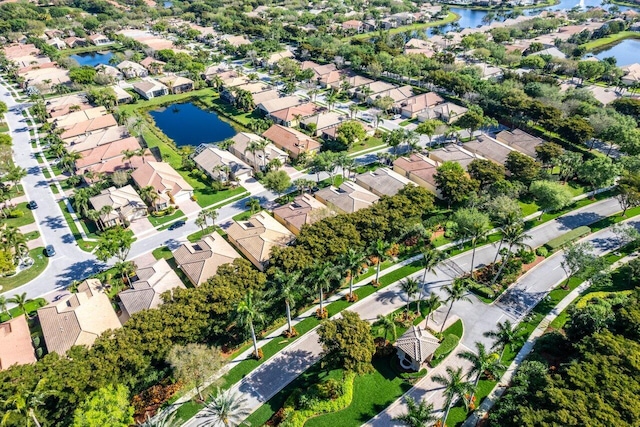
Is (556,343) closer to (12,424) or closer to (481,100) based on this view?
(12,424)

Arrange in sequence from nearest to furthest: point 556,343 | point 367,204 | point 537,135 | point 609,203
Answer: point 556,343 < point 367,204 < point 609,203 < point 537,135

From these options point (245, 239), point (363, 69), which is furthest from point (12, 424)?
point (363, 69)

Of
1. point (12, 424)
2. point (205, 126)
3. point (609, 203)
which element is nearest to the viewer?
point (12, 424)

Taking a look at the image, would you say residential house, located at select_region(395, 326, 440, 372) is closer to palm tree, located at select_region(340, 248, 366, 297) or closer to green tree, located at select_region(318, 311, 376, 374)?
green tree, located at select_region(318, 311, 376, 374)

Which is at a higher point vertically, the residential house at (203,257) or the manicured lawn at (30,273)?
the residential house at (203,257)

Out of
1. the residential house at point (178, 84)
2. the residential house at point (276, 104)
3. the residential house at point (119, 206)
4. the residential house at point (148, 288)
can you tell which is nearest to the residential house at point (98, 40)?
the residential house at point (178, 84)

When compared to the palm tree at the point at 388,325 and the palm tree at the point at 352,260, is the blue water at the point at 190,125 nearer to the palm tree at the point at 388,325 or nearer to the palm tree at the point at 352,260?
the palm tree at the point at 352,260
